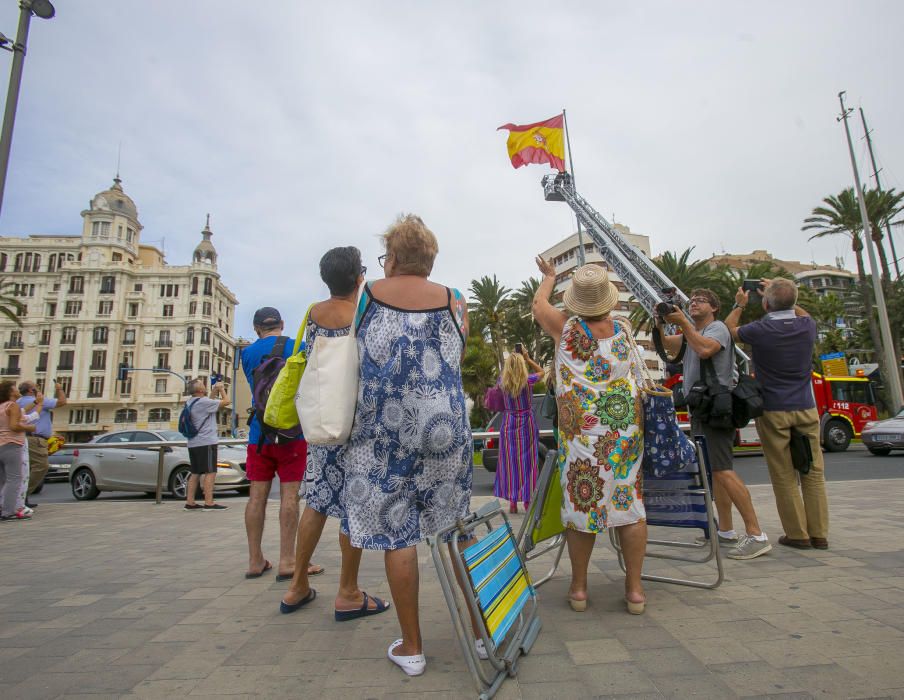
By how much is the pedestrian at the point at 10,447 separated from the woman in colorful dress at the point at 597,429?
279 inches

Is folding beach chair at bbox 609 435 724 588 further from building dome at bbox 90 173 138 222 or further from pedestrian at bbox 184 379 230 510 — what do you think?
building dome at bbox 90 173 138 222

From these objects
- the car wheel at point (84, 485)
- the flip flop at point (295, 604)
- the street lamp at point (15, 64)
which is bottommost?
the flip flop at point (295, 604)

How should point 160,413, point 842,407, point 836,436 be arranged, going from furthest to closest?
point 160,413 < point 842,407 < point 836,436

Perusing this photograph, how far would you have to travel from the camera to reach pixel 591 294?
3047mm

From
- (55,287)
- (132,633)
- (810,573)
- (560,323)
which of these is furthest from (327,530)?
(55,287)

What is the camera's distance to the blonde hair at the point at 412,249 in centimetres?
254

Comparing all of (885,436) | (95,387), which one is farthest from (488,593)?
(95,387)

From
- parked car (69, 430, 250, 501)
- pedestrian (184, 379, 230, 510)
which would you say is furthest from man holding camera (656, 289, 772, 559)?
parked car (69, 430, 250, 501)

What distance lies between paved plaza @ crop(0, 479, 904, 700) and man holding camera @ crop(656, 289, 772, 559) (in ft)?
0.63

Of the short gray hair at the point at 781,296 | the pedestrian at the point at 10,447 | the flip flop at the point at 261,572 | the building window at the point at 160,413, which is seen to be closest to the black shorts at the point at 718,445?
the short gray hair at the point at 781,296

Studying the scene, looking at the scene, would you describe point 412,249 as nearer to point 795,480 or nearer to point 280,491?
point 280,491

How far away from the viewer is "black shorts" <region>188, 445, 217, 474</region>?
7730 mm

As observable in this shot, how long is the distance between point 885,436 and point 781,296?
535 inches

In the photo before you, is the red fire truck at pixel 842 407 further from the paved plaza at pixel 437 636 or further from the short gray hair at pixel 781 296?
the paved plaza at pixel 437 636
